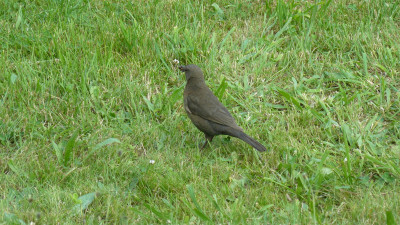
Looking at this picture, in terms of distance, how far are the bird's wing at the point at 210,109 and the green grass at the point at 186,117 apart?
11.5 inches

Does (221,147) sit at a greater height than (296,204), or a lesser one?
lesser

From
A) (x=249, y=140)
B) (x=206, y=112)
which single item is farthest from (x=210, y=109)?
(x=249, y=140)

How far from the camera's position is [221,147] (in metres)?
5.55

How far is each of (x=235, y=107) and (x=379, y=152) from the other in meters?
1.51

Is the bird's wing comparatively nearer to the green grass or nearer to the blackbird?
the blackbird

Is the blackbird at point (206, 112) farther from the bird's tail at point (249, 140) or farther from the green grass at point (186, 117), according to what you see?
the green grass at point (186, 117)

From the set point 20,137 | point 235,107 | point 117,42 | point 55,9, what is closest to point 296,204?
point 235,107

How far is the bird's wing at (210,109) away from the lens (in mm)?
5344

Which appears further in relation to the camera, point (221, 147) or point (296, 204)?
point (221, 147)

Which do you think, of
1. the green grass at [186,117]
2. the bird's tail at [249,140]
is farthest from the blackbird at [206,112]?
the green grass at [186,117]

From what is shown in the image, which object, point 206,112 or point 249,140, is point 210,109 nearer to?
point 206,112

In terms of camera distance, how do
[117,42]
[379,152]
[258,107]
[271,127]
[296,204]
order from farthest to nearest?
[117,42] → [258,107] → [271,127] → [379,152] → [296,204]

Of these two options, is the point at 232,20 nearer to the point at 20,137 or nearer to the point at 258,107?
the point at 258,107

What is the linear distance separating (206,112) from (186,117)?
605 millimetres
